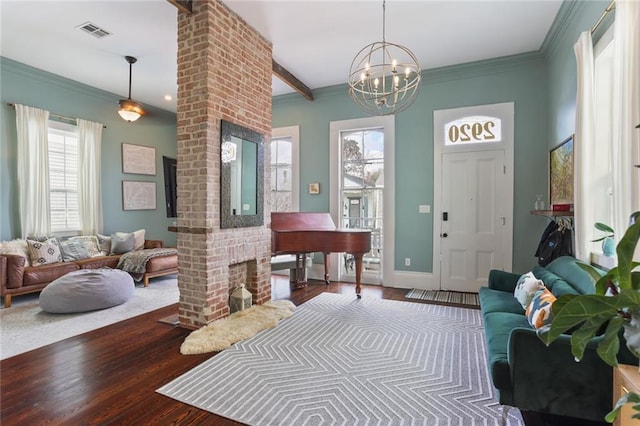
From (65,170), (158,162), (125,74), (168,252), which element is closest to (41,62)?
(125,74)

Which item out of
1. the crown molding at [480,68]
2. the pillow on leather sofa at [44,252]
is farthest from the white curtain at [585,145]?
the pillow on leather sofa at [44,252]

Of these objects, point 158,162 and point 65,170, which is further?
point 158,162

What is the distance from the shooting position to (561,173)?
11.6ft

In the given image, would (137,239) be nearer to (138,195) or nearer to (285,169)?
(138,195)

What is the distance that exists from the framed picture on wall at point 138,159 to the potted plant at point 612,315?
6.81 metres

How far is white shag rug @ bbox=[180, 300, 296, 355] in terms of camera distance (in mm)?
2684

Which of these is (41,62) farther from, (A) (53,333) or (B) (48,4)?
(A) (53,333)

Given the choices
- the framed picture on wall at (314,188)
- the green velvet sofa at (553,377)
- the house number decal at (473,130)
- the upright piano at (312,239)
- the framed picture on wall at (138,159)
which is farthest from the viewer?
the framed picture on wall at (138,159)

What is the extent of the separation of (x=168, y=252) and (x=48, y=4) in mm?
3455

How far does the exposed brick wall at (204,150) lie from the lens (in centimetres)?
308

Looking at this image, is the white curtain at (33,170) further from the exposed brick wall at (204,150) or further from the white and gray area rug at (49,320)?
the exposed brick wall at (204,150)

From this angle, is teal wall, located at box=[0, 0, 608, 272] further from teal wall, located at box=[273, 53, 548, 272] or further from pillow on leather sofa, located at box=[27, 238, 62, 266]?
pillow on leather sofa, located at box=[27, 238, 62, 266]

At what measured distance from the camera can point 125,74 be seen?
496 centimetres

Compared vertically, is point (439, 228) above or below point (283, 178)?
below
